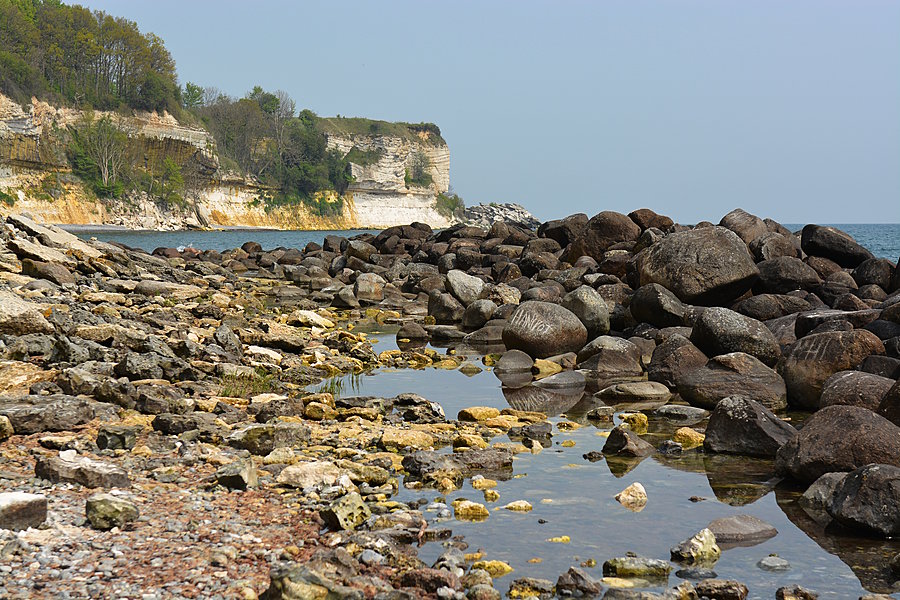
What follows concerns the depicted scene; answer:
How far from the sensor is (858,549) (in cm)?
558

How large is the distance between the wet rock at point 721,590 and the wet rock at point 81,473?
391 cm

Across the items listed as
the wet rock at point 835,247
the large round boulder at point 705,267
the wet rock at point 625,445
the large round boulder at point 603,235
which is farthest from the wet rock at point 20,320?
the wet rock at point 835,247

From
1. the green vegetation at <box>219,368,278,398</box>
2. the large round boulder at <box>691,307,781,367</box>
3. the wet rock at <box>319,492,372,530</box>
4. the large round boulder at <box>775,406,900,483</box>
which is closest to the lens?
the wet rock at <box>319,492,372,530</box>

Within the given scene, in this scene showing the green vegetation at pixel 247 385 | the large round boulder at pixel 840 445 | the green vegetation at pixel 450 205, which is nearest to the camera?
the large round boulder at pixel 840 445

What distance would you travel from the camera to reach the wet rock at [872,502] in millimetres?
5676

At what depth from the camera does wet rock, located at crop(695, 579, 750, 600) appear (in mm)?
4688

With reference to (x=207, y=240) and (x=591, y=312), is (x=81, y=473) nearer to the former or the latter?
(x=591, y=312)

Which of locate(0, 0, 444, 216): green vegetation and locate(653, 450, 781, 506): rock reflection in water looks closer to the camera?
locate(653, 450, 781, 506): rock reflection in water

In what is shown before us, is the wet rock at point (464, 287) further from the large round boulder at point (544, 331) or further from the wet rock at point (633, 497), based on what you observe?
the wet rock at point (633, 497)

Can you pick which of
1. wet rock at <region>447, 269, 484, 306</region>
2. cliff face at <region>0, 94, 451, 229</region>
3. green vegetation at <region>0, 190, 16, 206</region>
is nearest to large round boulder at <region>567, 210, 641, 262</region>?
wet rock at <region>447, 269, 484, 306</region>

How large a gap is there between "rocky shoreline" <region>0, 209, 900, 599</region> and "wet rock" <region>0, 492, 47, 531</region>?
17mm

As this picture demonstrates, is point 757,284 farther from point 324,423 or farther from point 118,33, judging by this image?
point 118,33

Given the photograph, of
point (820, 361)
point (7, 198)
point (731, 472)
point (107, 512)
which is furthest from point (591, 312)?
point (7, 198)

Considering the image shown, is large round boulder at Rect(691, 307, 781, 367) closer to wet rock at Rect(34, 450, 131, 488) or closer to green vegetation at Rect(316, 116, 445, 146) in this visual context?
wet rock at Rect(34, 450, 131, 488)
